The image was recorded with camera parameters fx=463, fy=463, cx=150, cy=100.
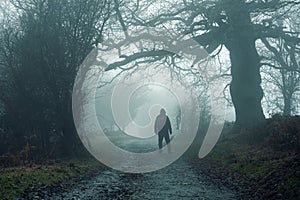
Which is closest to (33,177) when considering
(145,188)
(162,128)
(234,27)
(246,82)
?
(145,188)

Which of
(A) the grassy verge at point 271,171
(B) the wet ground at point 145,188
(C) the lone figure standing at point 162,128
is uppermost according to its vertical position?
(C) the lone figure standing at point 162,128

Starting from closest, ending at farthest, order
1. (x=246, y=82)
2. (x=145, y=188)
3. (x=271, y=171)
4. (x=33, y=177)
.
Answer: (x=145, y=188)
(x=271, y=171)
(x=33, y=177)
(x=246, y=82)

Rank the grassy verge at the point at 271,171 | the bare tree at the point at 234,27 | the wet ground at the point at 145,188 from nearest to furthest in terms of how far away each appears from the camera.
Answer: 1. the grassy verge at the point at 271,171
2. the wet ground at the point at 145,188
3. the bare tree at the point at 234,27

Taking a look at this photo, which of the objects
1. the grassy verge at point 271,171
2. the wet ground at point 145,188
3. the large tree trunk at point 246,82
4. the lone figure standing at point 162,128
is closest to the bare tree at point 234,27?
the large tree trunk at point 246,82

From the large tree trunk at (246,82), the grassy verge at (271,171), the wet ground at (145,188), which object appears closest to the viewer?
the grassy verge at (271,171)

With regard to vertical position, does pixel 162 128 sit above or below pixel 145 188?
above

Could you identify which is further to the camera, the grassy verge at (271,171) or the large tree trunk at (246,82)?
the large tree trunk at (246,82)

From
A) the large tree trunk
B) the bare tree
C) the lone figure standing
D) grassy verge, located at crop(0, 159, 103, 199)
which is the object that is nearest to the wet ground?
grassy verge, located at crop(0, 159, 103, 199)

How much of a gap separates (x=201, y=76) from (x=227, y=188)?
72.0 ft

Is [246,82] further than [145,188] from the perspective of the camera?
Yes

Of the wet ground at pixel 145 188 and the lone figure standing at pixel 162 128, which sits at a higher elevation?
the lone figure standing at pixel 162 128

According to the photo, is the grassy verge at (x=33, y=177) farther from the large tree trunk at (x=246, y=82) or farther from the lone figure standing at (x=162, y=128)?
the large tree trunk at (x=246, y=82)

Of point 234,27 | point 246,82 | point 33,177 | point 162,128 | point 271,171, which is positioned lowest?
point 33,177

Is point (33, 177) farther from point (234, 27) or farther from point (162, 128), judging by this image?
point (234, 27)
